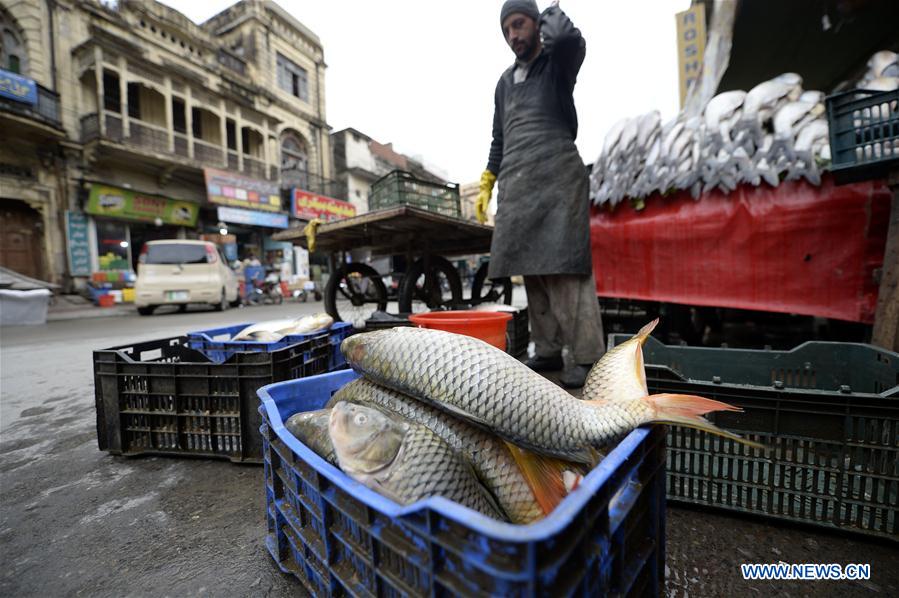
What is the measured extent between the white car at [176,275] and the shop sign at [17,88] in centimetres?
592

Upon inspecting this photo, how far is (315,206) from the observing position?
1762 cm

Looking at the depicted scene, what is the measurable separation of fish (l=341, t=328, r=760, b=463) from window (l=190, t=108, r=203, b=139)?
1882cm

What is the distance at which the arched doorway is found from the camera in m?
10.2

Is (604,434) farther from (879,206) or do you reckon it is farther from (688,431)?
(879,206)

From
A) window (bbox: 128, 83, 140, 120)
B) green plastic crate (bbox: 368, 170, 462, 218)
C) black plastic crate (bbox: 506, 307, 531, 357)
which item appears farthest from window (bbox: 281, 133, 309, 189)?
black plastic crate (bbox: 506, 307, 531, 357)

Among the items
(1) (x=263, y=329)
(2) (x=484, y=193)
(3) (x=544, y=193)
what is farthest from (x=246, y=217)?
(3) (x=544, y=193)

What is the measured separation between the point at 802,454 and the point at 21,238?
16.2 metres

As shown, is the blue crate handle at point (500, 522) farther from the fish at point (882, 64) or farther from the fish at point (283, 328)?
the fish at point (882, 64)

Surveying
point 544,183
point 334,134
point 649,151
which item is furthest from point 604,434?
point 334,134

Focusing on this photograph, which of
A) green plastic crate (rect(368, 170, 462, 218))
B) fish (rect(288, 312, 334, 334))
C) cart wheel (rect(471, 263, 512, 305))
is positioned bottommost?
fish (rect(288, 312, 334, 334))

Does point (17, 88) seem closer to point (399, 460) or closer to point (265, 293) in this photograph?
point (265, 293)

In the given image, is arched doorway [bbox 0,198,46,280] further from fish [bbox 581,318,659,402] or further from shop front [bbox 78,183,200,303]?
fish [bbox 581,318,659,402]

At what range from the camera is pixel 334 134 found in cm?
2159

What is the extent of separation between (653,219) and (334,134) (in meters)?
21.9
